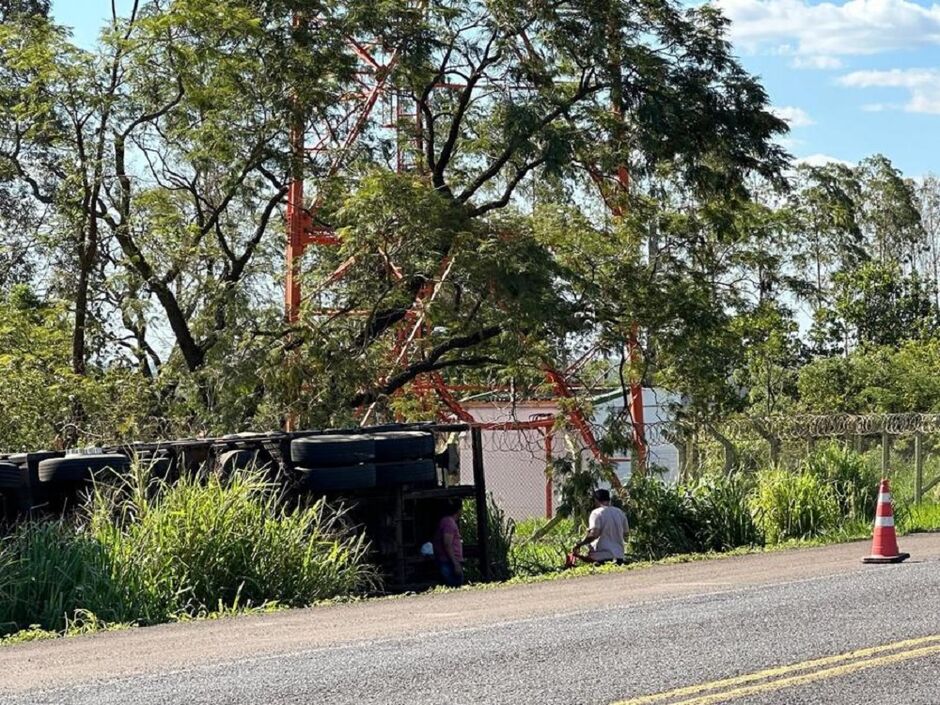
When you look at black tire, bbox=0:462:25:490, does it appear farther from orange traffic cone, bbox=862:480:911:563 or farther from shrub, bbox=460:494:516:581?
orange traffic cone, bbox=862:480:911:563

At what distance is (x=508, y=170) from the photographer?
24.3 meters

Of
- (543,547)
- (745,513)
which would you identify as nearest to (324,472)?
(543,547)

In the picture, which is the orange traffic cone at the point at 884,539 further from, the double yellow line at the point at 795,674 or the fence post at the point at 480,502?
the double yellow line at the point at 795,674

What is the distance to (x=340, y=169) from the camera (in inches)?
953

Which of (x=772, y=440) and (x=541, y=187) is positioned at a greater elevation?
(x=541, y=187)

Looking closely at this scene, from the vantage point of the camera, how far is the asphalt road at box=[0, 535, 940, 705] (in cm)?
771

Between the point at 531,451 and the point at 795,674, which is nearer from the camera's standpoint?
the point at 795,674

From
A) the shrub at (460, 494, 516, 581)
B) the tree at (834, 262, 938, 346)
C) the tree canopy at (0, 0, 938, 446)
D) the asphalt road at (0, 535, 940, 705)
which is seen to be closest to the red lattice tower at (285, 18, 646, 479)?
the tree canopy at (0, 0, 938, 446)

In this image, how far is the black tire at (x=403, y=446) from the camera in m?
16.7

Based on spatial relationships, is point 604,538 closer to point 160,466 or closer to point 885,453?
point 160,466

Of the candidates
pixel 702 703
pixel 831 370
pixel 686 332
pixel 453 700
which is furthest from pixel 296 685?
pixel 831 370

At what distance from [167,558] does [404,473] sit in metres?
3.86

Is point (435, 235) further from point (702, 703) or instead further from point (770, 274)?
point (702, 703)

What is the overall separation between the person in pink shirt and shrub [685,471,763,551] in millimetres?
4818
